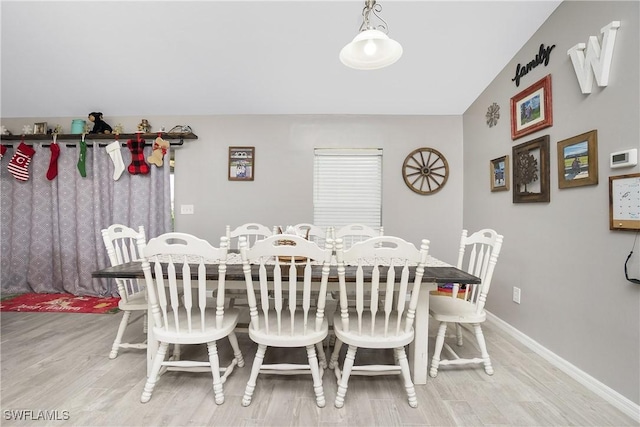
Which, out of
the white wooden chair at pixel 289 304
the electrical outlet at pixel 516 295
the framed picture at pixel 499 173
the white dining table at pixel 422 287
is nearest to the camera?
the white wooden chair at pixel 289 304

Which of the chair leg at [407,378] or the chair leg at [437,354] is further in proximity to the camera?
the chair leg at [437,354]

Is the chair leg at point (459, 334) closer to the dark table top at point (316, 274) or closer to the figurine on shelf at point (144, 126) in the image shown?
the dark table top at point (316, 274)

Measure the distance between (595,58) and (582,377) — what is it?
75.8 inches

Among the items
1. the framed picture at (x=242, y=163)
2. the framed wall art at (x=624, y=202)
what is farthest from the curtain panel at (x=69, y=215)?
the framed wall art at (x=624, y=202)

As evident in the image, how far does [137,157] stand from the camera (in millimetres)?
3191

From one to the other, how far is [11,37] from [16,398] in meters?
3.00

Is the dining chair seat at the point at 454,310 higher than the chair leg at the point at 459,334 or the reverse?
higher

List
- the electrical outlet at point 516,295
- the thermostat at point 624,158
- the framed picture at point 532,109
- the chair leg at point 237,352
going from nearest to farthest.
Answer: the thermostat at point 624,158 < the chair leg at point 237,352 < the framed picture at point 532,109 < the electrical outlet at point 516,295

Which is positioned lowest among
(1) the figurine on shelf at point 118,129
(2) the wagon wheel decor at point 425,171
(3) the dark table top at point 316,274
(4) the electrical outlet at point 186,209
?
(3) the dark table top at point 316,274

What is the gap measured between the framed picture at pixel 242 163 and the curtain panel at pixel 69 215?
0.81m

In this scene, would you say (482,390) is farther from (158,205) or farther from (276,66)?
(158,205)

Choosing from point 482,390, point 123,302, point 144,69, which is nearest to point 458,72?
point 482,390

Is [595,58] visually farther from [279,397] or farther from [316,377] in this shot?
[279,397]

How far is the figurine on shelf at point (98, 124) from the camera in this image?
127 inches
